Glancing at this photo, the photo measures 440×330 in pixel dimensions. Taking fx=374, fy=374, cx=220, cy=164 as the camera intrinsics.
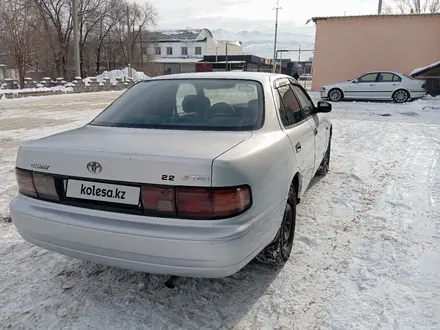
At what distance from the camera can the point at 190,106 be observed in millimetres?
3201

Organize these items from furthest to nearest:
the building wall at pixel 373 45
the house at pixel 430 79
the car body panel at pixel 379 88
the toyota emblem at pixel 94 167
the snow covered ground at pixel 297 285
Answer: the building wall at pixel 373 45 < the house at pixel 430 79 < the car body panel at pixel 379 88 < the snow covered ground at pixel 297 285 < the toyota emblem at pixel 94 167

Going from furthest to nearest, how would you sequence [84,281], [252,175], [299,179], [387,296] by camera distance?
[299,179] → [84,281] → [387,296] → [252,175]

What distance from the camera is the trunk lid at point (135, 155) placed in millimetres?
2062

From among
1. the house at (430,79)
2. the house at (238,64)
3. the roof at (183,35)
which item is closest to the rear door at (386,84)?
the house at (430,79)

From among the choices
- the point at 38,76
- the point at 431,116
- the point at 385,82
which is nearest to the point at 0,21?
the point at 38,76

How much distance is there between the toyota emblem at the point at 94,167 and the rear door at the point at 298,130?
1507 millimetres

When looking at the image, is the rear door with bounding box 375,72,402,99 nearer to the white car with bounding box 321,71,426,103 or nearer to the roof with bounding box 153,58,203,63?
the white car with bounding box 321,71,426,103

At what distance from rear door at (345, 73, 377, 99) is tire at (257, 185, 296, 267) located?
14425mm

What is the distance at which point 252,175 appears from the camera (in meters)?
2.21

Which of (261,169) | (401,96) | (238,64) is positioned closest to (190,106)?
(261,169)

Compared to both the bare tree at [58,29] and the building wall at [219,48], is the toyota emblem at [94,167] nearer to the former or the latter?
the bare tree at [58,29]

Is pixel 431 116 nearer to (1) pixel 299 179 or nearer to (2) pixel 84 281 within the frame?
(1) pixel 299 179

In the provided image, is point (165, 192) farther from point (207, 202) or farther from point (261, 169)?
point (261, 169)

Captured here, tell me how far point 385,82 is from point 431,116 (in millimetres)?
4235
